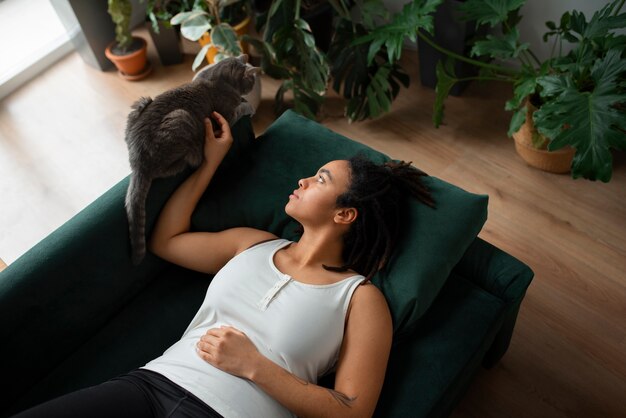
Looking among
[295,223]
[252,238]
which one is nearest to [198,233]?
[252,238]

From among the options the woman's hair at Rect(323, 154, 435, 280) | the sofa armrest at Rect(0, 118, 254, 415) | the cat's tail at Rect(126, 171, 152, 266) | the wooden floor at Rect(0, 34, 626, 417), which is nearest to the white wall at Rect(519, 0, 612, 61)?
the wooden floor at Rect(0, 34, 626, 417)

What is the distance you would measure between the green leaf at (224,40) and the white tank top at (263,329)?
3.98 feet

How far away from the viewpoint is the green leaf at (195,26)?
2.37 m

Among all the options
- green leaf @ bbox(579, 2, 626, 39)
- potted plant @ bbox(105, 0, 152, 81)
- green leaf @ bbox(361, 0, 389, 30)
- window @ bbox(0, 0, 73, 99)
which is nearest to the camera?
green leaf @ bbox(579, 2, 626, 39)

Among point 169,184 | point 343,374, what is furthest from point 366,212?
point 169,184

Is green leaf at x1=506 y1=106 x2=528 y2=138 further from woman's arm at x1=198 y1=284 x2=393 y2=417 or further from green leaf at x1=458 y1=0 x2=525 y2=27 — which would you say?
woman's arm at x1=198 y1=284 x2=393 y2=417

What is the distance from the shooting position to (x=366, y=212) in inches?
55.7

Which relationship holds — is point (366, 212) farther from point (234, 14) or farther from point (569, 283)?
point (234, 14)

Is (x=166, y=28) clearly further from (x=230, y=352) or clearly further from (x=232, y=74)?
(x=230, y=352)

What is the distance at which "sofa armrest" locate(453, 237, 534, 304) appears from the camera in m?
1.47

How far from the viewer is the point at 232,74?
1.72m

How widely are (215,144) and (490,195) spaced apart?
1.22m

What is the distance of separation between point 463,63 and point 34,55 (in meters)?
2.22

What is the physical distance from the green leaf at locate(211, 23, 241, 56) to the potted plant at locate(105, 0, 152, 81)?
58 cm
